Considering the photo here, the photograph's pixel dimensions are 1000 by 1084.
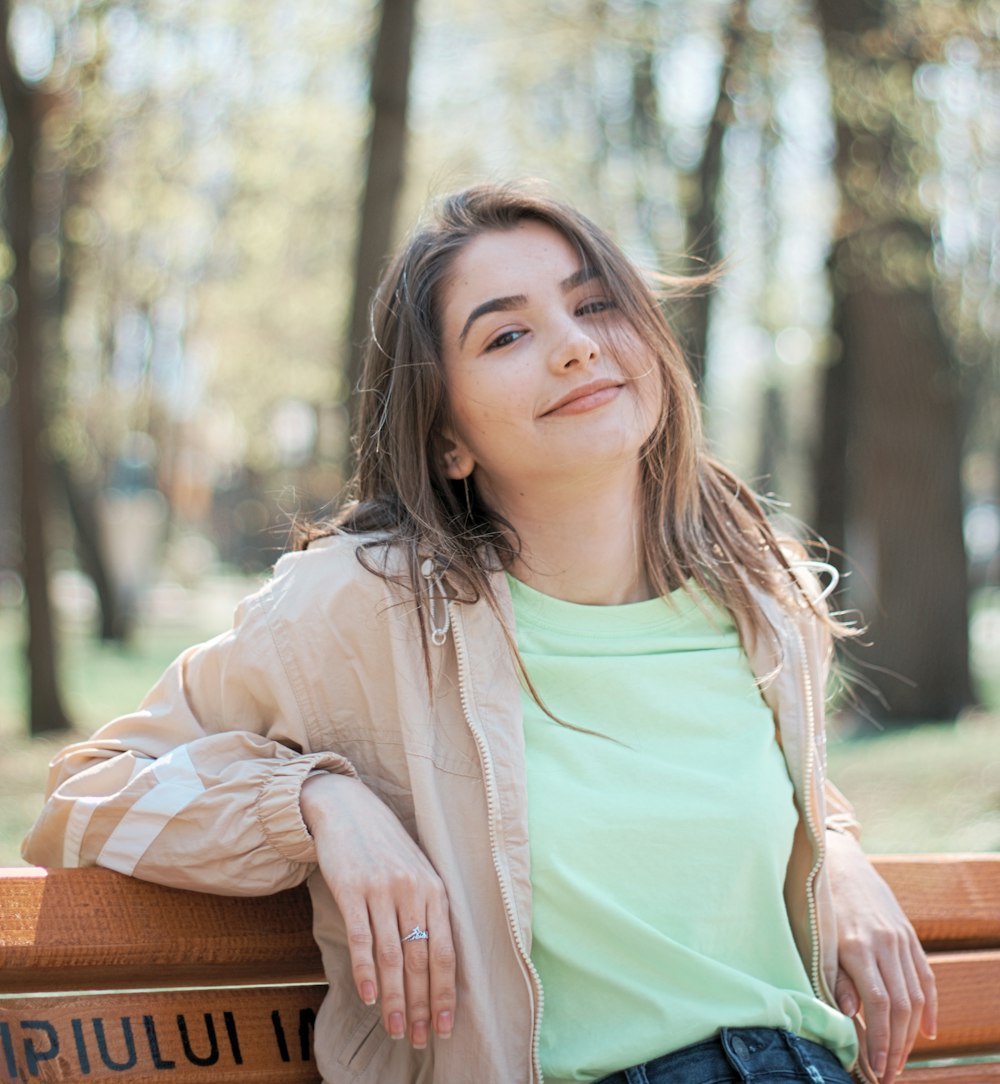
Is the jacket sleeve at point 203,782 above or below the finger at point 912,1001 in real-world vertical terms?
above

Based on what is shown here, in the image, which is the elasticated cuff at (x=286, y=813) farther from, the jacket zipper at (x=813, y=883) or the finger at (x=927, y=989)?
the finger at (x=927, y=989)

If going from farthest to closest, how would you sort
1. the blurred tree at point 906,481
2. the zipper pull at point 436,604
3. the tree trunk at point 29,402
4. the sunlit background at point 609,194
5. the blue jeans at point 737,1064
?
the blurred tree at point 906,481, the tree trunk at point 29,402, the sunlit background at point 609,194, the zipper pull at point 436,604, the blue jeans at point 737,1064

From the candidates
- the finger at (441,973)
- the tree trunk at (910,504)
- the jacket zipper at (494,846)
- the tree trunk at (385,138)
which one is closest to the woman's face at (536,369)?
the jacket zipper at (494,846)

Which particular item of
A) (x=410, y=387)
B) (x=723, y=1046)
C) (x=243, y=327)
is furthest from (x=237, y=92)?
(x=723, y=1046)

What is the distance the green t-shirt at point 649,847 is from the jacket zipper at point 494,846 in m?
0.07

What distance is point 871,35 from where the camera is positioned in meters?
7.88

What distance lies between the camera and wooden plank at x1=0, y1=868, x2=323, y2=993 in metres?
2.20

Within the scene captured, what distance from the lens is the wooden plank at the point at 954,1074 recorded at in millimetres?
2707

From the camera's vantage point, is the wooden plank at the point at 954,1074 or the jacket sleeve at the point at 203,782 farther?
the wooden plank at the point at 954,1074

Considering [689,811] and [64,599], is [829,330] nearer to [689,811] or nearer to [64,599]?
[689,811]

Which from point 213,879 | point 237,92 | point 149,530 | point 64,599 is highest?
point 237,92

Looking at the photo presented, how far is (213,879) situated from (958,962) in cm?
149

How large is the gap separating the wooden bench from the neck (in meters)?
0.73

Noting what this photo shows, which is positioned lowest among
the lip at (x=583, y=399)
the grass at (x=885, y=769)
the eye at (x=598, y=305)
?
the grass at (x=885, y=769)
